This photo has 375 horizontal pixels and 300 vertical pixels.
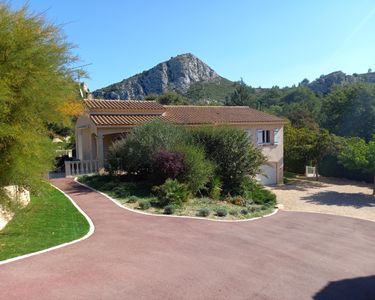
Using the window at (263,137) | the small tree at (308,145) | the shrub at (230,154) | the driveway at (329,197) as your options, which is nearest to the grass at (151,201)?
the shrub at (230,154)

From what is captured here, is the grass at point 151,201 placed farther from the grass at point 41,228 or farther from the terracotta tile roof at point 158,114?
the terracotta tile roof at point 158,114

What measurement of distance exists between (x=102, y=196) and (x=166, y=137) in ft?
14.9

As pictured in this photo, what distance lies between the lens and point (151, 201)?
15.0m

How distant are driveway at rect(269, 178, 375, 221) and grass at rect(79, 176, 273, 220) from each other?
514 cm

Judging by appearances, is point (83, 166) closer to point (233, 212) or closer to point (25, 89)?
point (233, 212)

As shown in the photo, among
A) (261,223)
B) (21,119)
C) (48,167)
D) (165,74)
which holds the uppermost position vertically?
(165,74)

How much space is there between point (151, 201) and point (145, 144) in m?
4.05

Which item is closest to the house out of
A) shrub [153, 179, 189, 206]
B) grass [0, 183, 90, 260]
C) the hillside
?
shrub [153, 179, 189, 206]

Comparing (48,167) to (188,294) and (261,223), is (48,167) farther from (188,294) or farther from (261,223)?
(261,223)

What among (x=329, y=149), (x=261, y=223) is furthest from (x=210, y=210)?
(x=329, y=149)

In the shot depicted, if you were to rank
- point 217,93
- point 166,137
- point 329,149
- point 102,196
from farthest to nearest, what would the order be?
point 217,93 → point 329,149 → point 166,137 → point 102,196

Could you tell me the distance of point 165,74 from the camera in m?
101

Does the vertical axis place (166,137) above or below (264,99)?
below

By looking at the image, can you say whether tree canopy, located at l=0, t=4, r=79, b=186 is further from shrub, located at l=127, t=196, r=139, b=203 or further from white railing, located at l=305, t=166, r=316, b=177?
white railing, located at l=305, t=166, r=316, b=177
